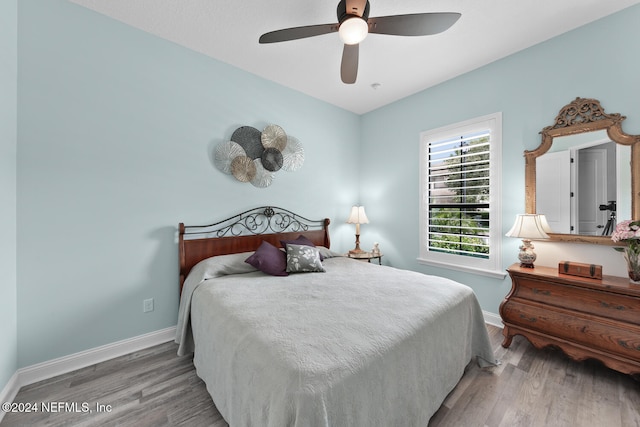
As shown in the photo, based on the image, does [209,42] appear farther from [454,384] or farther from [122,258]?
[454,384]

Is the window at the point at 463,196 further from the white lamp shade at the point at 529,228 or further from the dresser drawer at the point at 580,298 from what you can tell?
the dresser drawer at the point at 580,298

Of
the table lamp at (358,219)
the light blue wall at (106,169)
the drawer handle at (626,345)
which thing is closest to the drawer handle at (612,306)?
the drawer handle at (626,345)

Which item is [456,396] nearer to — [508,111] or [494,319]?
[494,319]

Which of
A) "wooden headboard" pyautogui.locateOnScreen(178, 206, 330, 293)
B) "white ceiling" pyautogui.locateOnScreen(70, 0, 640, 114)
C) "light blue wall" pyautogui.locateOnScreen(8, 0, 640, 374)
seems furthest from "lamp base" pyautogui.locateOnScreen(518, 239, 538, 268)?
"wooden headboard" pyautogui.locateOnScreen(178, 206, 330, 293)

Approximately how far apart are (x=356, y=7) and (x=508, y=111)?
2.06 meters

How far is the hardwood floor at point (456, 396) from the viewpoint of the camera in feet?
4.97

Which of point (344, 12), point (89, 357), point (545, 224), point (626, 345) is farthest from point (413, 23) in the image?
point (89, 357)

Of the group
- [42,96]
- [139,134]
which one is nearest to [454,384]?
[139,134]

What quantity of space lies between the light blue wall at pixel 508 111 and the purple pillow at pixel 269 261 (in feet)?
6.14

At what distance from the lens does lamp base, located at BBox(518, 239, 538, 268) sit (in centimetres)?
229

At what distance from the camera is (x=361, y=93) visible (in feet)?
11.2

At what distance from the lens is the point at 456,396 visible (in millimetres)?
1709

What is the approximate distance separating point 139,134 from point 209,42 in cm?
108

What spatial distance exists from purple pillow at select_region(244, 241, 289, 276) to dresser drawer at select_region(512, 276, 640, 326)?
2.14 metres
